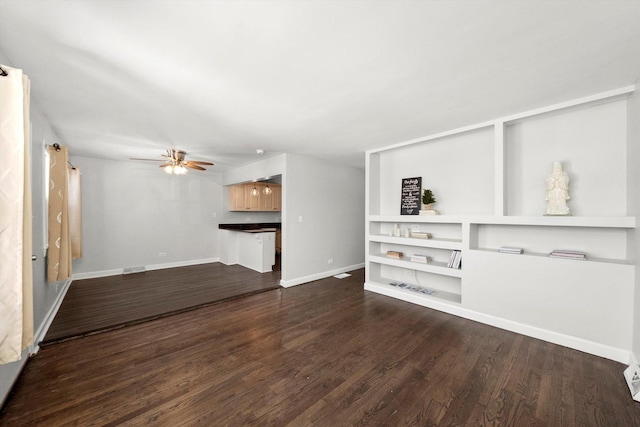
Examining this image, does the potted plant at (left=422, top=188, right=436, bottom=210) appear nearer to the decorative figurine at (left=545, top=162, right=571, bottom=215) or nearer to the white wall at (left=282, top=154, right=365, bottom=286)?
the decorative figurine at (left=545, top=162, right=571, bottom=215)

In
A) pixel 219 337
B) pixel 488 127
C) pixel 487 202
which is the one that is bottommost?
pixel 219 337

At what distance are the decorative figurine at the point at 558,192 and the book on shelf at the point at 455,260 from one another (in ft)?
3.41

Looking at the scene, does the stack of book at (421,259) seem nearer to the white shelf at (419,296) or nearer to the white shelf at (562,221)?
the white shelf at (419,296)

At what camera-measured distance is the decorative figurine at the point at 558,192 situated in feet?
8.29

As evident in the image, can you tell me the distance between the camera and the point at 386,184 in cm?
437

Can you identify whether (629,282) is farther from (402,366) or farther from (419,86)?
(419,86)

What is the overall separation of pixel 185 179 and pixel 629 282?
24.6ft

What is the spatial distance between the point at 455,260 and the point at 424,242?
448mm

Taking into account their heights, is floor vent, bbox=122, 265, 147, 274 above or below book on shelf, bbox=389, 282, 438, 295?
below

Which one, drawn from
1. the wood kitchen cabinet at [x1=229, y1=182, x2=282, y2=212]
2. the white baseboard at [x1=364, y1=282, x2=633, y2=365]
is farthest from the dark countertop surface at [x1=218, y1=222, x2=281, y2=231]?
the white baseboard at [x1=364, y1=282, x2=633, y2=365]

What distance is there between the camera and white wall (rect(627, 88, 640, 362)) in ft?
6.73

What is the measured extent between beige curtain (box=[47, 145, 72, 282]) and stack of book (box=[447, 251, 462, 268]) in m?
4.99

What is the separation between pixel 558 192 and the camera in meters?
2.55

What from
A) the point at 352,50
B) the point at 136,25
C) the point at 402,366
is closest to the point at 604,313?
the point at 402,366
